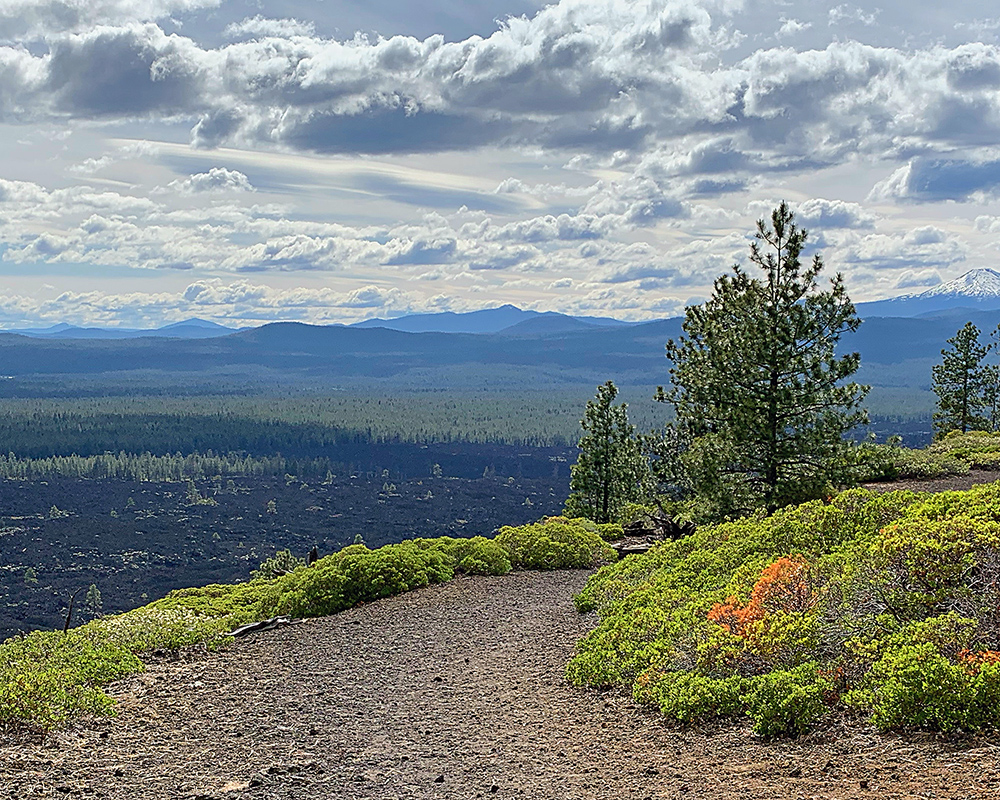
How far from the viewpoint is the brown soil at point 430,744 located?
634 centimetres

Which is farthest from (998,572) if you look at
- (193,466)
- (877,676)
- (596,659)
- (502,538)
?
(193,466)

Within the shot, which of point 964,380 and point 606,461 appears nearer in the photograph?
point 606,461

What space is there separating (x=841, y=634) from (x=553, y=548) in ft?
35.0

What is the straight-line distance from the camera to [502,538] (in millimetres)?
18891

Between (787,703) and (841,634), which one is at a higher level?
(841,634)

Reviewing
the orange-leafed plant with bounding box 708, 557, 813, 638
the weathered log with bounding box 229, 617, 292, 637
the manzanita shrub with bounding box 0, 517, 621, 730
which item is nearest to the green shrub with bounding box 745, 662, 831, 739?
the orange-leafed plant with bounding box 708, 557, 813, 638

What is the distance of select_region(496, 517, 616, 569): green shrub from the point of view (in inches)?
723

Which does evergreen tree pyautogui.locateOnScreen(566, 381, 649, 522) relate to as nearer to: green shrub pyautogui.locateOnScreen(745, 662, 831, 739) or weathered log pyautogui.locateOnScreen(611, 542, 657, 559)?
weathered log pyautogui.locateOnScreen(611, 542, 657, 559)

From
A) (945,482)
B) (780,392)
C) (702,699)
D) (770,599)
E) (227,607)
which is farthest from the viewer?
(945,482)

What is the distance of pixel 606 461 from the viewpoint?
3544cm

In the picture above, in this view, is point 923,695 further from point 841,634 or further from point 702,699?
point 702,699

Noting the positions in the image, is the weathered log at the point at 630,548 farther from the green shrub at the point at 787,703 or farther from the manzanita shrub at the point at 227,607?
the green shrub at the point at 787,703

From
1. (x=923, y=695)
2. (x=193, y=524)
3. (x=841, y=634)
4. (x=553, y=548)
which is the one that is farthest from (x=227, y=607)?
(x=193, y=524)

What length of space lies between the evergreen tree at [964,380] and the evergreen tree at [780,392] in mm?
32040
